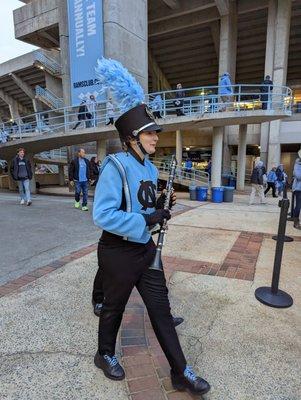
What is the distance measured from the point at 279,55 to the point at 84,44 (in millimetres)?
11468

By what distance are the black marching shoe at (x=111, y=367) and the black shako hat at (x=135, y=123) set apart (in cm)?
158

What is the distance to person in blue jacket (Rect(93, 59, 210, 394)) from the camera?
1.86 m

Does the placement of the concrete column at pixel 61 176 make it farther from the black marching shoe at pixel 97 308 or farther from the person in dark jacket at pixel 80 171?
the black marching shoe at pixel 97 308

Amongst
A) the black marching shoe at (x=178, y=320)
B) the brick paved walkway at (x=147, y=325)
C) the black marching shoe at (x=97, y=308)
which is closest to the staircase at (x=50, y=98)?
the brick paved walkway at (x=147, y=325)

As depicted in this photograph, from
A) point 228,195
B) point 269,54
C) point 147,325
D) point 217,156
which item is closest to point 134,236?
point 147,325

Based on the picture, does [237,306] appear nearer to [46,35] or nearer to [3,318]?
[3,318]

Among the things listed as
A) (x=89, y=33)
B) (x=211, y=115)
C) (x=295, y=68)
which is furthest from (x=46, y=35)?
(x=295, y=68)

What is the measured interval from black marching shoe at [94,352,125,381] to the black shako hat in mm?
1584

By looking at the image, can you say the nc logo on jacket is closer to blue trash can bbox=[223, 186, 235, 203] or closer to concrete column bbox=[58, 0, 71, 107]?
blue trash can bbox=[223, 186, 235, 203]

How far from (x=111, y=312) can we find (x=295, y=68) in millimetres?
27916

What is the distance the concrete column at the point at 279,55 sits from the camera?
17152 millimetres

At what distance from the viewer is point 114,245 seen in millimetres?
1968

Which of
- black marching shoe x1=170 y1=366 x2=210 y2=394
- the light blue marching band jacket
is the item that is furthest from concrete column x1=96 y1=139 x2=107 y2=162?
black marching shoe x1=170 y1=366 x2=210 y2=394

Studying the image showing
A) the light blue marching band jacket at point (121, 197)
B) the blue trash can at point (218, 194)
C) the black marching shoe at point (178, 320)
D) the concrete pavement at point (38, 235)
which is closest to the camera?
the light blue marching band jacket at point (121, 197)
